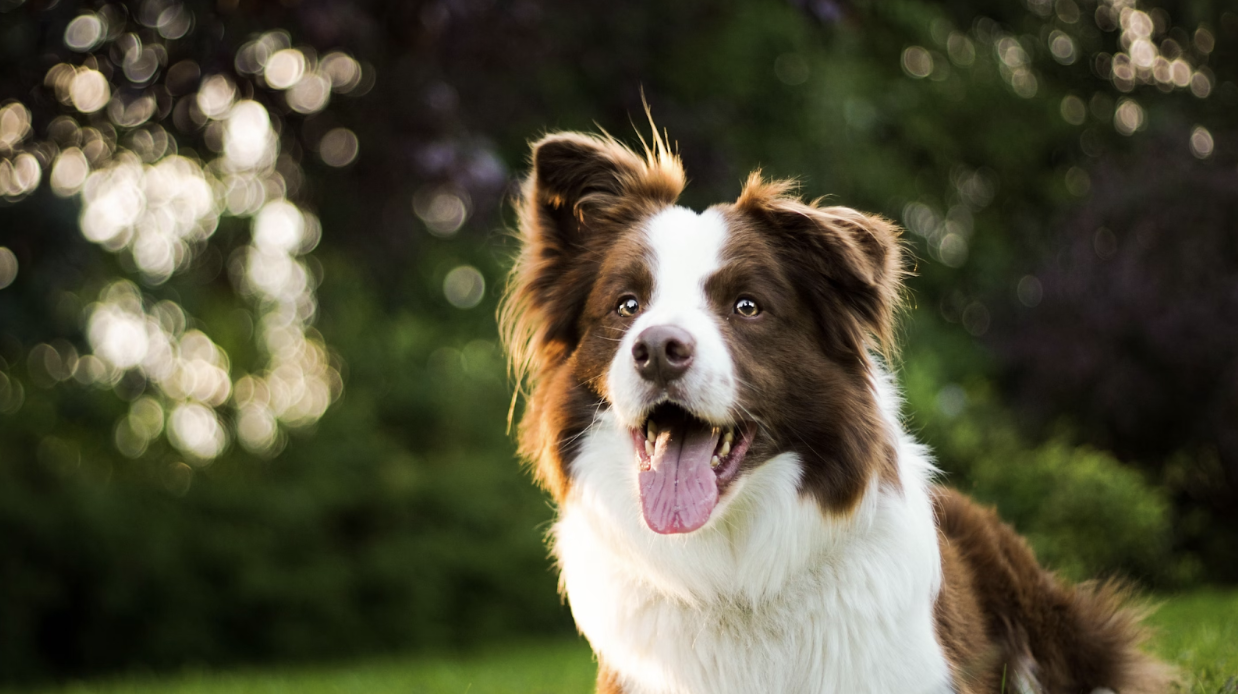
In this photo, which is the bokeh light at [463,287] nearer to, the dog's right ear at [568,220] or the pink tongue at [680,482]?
the dog's right ear at [568,220]

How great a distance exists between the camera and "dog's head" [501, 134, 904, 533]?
351cm

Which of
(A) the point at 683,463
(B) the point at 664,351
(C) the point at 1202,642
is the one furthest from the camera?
(C) the point at 1202,642

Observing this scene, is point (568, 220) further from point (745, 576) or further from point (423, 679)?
point (423, 679)

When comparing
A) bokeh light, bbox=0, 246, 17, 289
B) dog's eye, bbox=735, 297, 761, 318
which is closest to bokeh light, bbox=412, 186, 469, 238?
bokeh light, bbox=0, 246, 17, 289

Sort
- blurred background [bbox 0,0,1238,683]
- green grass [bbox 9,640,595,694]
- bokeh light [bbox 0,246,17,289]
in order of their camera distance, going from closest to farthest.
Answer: green grass [bbox 9,640,595,694] < blurred background [bbox 0,0,1238,683] < bokeh light [bbox 0,246,17,289]

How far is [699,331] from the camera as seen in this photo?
3.49 m

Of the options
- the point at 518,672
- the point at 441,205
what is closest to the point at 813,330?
the point at 441,205

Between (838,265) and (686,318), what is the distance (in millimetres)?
669

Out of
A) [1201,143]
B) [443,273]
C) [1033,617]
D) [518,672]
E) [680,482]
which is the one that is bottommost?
[518,672]

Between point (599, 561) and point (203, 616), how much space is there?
1146 cm

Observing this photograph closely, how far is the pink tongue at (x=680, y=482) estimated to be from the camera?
11.4 ft

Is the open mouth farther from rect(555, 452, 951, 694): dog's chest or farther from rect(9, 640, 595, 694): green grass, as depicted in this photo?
rect(9, 640, 595, 694): green grass

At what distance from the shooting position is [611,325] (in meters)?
3.90

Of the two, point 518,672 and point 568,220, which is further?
point 518,672
